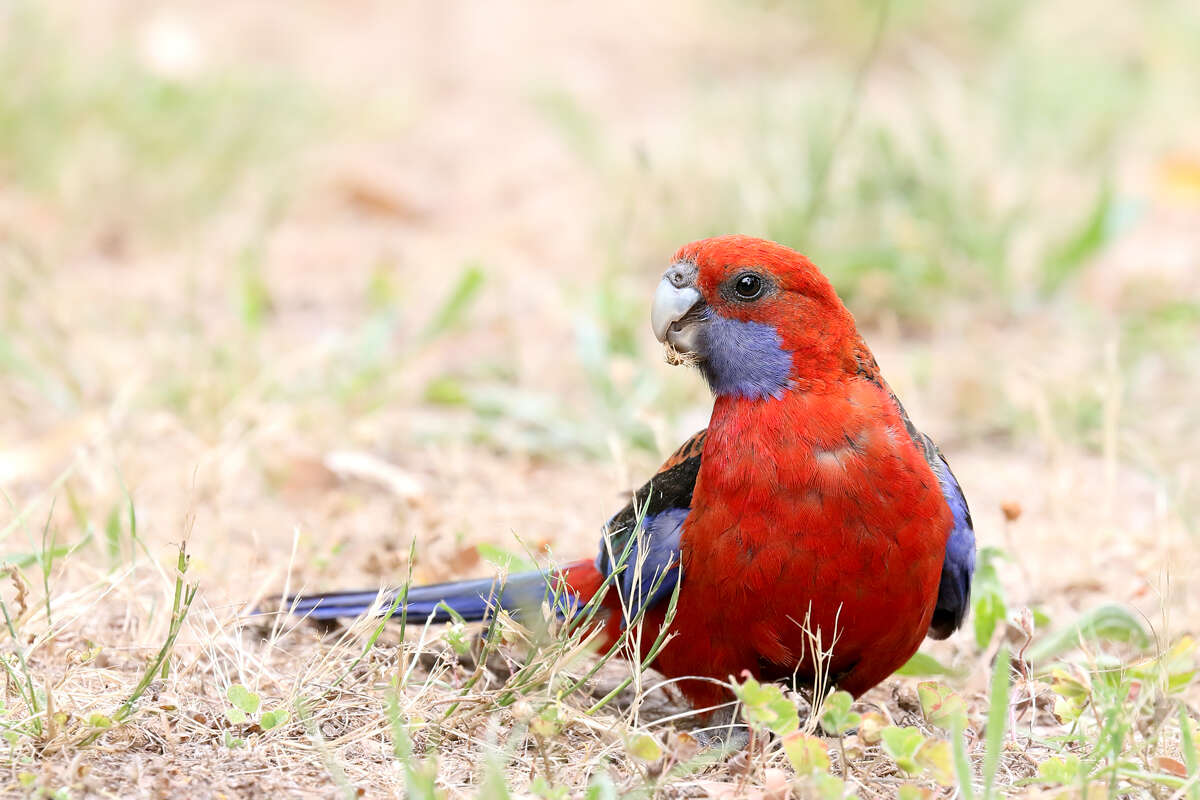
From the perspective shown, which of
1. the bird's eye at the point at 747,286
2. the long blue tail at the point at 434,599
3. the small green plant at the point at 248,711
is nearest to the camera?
the small green plant at the point at 248,711

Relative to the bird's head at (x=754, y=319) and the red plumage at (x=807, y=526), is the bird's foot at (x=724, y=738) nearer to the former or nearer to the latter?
the red plumage at (x=807, y=526)

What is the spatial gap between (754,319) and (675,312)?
14 centimetres

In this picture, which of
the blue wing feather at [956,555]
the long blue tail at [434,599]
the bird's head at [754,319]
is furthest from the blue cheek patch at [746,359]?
the long blue tail at [434,599]

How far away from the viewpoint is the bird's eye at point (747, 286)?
90.8 inches

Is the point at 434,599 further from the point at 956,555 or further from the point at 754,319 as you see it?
the point at 956,555

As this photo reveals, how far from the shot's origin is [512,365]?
174 inches

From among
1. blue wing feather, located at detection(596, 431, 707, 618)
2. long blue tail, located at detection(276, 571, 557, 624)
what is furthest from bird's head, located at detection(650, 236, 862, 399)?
long blue tail, located at detection(276, 571, 557, 624)

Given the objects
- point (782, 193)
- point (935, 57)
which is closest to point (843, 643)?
point (782, 193)

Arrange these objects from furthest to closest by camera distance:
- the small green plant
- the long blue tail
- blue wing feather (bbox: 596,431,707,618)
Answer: the long blue tail, blue wing feather (bbox: 596,431,707,618), the small green plant

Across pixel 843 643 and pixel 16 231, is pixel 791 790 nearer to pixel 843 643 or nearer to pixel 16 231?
pixel 843 643

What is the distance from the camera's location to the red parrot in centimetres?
209

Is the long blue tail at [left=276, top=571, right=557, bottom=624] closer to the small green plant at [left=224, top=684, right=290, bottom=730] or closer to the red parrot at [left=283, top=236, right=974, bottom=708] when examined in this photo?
the red parrot at [left=283, top=236, right=974, bottom=708]

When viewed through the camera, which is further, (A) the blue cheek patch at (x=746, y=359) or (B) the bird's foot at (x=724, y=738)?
(A) the blue cheek patch at (x=746, y=359)

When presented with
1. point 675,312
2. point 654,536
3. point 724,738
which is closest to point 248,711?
point 654,536
